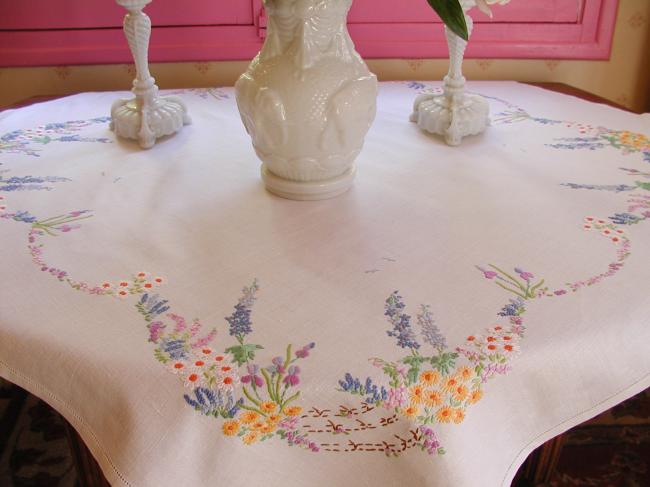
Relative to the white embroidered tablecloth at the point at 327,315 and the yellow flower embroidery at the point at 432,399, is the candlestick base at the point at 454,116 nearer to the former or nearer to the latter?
the white embroidered tablecloth at the point at 327,315

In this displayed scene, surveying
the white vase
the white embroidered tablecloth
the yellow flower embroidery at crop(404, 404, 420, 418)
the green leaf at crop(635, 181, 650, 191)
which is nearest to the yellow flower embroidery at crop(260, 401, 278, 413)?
the white embroidered tablecloth

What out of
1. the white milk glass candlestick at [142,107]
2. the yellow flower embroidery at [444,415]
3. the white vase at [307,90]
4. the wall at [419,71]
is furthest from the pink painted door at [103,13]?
the yellow flower embroidery at [444,415]

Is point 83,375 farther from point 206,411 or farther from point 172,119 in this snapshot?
point 172,119

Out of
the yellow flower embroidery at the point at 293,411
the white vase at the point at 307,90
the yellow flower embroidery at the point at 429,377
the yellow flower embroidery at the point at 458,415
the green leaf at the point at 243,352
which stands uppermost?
the white vase at the point at 307,90

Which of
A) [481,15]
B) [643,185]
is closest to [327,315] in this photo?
[643,185]

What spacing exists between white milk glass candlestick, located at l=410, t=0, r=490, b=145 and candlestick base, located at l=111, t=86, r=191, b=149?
20.1 inches

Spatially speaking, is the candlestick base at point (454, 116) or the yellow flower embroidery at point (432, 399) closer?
the yellow flower embroidery at point (432, 399)

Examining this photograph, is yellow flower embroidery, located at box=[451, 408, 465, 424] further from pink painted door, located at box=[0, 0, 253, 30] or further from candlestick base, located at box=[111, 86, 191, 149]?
pink painted door, located at box=[0, 0, 253, 30]

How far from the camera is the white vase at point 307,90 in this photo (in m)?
0.85

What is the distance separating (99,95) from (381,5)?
0.80 meters

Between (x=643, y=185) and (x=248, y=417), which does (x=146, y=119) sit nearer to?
(x=248, y=417)

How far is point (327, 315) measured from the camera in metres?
0.68

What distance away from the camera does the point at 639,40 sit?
1.81 metres

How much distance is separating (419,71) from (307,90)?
1.05 m
